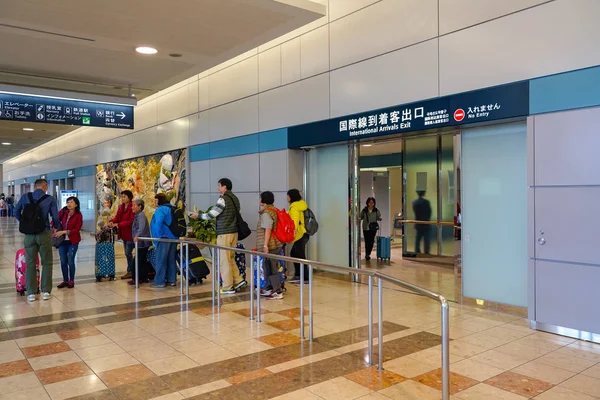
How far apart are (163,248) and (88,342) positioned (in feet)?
9.45

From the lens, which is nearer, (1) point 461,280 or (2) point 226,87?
(1) point 461,280

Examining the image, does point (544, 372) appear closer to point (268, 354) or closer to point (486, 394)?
point (486, 394)

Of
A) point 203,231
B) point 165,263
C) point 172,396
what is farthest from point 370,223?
point 172,396

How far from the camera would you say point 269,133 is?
896 cm

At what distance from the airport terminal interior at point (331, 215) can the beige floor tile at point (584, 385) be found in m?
0.03

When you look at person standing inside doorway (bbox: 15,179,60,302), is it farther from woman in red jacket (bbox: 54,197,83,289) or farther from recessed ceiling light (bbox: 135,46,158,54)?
recessed ceiling light (bbox: 135,46,158,54)

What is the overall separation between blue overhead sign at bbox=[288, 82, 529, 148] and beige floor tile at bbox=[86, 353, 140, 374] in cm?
434

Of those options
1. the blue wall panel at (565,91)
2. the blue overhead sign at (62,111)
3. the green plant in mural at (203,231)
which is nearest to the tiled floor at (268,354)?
the green plant in mural at (203,231)

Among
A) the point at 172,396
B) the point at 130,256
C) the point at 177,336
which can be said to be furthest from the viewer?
the point at 130,256

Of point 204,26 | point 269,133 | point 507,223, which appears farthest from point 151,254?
point 507,223

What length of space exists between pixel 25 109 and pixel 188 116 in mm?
3518

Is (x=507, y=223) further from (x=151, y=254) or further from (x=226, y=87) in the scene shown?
(x=226, y=87)

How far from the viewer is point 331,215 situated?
8.35 m

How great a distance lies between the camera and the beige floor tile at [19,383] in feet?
11.8
